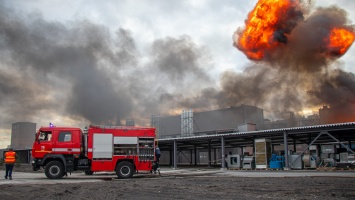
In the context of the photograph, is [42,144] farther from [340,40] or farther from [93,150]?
[340,40]

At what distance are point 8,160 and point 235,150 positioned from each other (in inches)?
1786

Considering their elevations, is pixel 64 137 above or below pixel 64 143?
above

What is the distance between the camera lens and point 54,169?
19172mm

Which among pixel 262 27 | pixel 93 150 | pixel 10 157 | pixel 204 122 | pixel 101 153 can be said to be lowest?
pixel 10 157

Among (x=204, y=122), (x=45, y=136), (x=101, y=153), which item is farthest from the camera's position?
(x=204, y=122)

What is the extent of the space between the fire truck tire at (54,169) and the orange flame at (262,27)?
17.6 metres

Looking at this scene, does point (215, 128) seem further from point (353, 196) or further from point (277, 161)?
point (353, 196)

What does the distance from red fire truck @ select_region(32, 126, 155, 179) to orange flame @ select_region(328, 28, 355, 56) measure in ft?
60.7

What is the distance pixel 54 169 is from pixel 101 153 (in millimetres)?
2791

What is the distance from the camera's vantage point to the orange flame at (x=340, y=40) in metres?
27.9

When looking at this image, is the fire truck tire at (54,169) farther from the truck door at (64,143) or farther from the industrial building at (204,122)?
the industrial building at (204,122)

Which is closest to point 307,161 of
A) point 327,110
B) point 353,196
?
point 327,110

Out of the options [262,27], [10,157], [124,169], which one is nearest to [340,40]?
[262,27]

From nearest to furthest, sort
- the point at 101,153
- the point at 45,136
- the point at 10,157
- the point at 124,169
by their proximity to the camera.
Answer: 1. the point at 10,157
2. the point at 45,136
3. the point at 101,153
4. the point at 124,169
